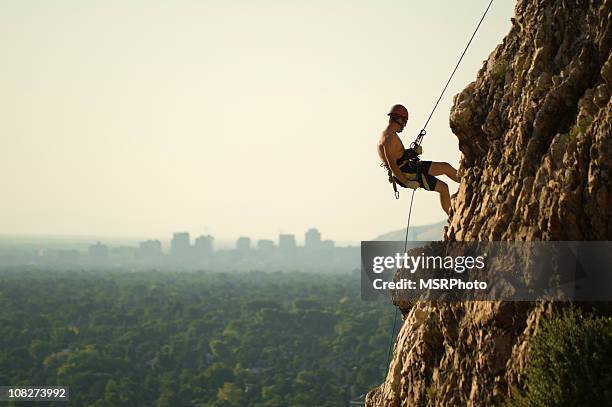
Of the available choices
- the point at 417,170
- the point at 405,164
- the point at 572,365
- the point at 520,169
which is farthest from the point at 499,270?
the point at 405,164

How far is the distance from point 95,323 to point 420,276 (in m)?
150

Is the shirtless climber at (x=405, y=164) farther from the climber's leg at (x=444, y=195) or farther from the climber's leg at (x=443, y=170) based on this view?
the climber's leg at (x=444, y=195)

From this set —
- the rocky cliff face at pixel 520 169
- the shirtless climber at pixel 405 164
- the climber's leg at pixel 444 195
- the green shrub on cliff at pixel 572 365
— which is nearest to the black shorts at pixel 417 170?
the shirtless climber at pixel 405 164

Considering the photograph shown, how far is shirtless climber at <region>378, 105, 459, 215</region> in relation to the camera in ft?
44.7

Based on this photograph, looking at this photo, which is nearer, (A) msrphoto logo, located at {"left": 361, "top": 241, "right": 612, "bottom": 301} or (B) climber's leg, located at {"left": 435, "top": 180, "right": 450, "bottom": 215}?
(A) msrphoto logo, located at {"left": 361, "top": 241, "right": 612, "bottom": 301}

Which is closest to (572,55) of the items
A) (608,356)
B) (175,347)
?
(608,356)

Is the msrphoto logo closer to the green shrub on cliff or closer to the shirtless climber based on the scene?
the green shrub on cliff

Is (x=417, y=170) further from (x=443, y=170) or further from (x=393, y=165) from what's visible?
(x=443, y=170)

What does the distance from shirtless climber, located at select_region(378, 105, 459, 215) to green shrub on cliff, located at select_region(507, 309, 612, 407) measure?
4.23 metres

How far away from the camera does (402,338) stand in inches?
568

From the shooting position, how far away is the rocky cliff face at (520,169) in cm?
1076

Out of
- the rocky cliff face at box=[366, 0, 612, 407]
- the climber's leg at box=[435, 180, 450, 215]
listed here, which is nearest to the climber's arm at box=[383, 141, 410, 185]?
the climber's leg at box=[435, 180, 450, 215]

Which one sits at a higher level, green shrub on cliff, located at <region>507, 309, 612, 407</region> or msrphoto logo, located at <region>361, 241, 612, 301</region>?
msrphoto logo, located at <region>361, 241, 612, 301</region>

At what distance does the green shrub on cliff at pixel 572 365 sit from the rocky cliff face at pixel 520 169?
0.65 meters
